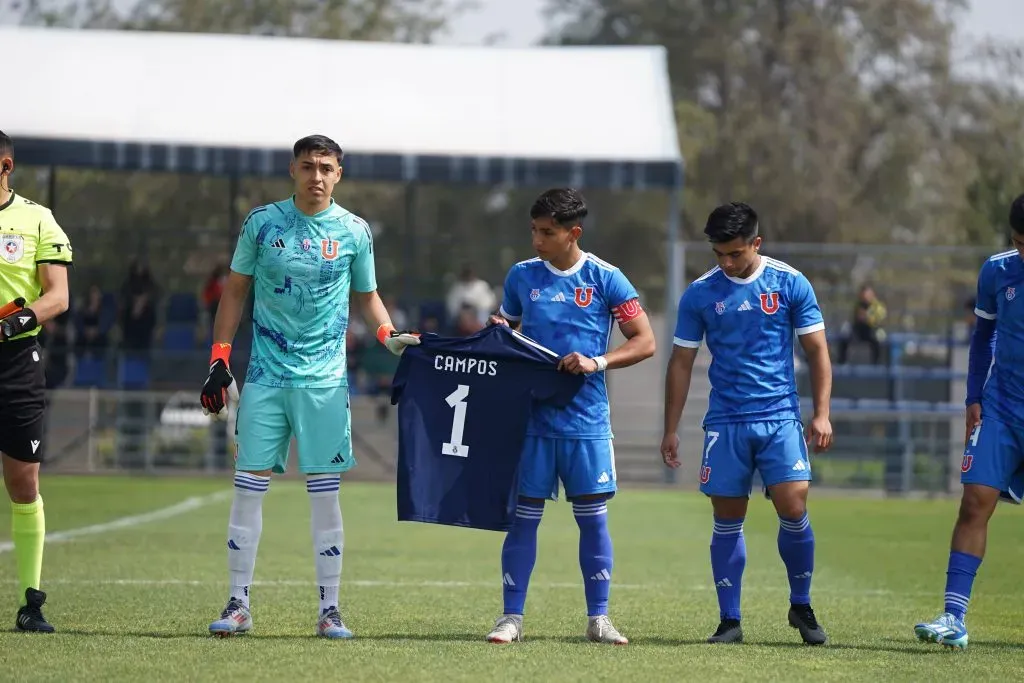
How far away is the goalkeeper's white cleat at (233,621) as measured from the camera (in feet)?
24.8

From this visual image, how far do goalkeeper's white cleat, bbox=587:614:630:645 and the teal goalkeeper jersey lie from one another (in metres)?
1.66

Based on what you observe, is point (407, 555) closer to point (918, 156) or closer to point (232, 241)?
point (232, 241)

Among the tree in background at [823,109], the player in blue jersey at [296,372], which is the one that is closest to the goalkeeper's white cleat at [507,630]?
the player in blue jersey at [296,372]

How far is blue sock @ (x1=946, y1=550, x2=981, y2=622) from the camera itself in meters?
7.79

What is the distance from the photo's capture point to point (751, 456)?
7992 millimetres

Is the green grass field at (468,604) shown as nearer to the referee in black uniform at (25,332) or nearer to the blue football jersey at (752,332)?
the referee in black uniform at (25,332)

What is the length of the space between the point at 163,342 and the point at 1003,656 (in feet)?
Answer: 61.8

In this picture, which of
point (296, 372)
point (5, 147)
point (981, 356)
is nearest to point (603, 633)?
point (296, 372)

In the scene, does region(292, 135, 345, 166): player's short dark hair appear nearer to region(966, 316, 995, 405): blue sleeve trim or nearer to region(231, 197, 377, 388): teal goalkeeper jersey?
region(231, 197, 377, 388): teal goalkeeper jersey

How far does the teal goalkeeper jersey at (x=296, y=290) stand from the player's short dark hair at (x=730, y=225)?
1731 millimetres

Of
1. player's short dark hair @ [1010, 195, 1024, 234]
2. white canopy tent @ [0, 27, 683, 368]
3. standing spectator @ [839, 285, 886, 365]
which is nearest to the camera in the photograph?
player's short dark hair @ [1010, 195, 1024, 234]

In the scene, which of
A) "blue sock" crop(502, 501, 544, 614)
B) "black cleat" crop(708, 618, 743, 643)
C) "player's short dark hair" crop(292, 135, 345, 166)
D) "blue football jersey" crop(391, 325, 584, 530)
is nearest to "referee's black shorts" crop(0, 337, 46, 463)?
"player's short dark hair" crop(292, 135, 345, 166)

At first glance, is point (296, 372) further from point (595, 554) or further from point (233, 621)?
point (595, 554)

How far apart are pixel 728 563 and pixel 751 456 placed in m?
0.54
